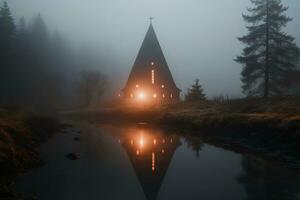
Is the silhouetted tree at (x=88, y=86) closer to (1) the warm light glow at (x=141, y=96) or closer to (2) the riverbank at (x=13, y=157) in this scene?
(1) the warm light glow at (x=141, y=96)

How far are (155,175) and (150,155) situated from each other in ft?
20.4

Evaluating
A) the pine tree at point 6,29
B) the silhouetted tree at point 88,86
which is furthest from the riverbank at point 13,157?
the silhouetted tree at point 88,86

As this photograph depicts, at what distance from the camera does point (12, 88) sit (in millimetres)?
62125

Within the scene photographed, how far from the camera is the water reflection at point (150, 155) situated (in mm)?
18141

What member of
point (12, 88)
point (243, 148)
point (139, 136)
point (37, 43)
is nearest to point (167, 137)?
point (139, 136)

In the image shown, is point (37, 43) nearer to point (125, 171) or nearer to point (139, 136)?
point (139, 136)

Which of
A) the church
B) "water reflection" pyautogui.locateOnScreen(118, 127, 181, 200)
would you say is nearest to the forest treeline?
the church

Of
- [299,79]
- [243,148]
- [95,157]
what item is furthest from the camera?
[299,79]

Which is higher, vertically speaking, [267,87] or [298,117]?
[267,87]

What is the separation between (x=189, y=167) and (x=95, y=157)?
6.46 m

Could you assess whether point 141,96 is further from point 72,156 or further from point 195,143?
point 72,156

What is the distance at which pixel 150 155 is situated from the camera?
84.8 feet

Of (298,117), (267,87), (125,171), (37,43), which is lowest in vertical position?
(125,171)

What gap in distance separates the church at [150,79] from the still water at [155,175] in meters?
37.7
